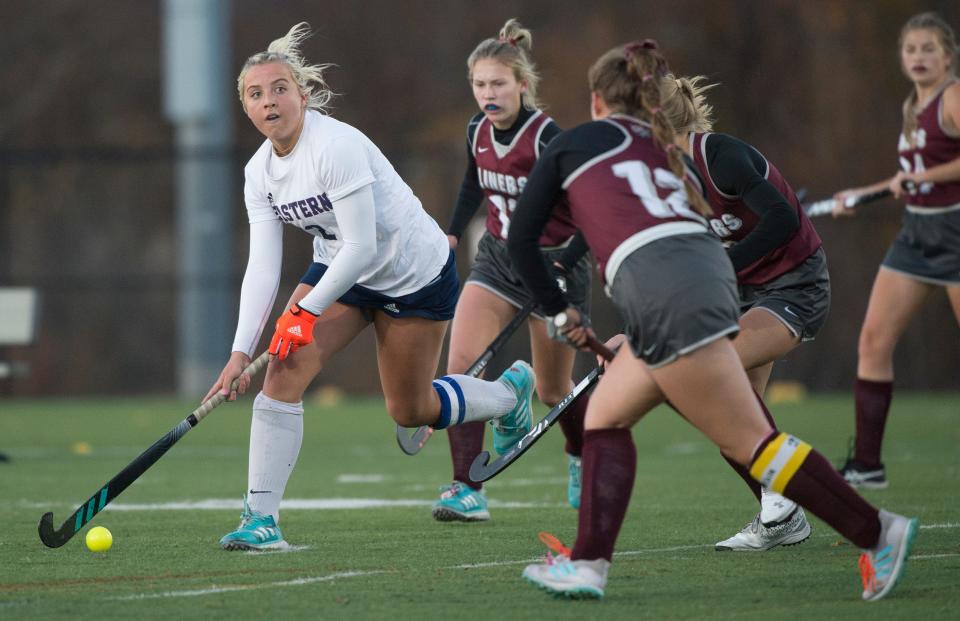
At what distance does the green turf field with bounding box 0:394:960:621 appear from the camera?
392cm

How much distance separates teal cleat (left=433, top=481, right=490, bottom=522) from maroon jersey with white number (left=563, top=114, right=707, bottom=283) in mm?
1953

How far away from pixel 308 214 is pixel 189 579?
4.25 feet

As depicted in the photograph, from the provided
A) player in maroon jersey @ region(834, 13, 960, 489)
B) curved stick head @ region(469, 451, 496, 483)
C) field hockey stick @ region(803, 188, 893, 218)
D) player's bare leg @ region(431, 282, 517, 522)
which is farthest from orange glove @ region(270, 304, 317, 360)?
player in maroon jersey @ region(834, 13, 960, 489)

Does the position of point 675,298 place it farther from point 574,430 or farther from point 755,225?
point 574,430

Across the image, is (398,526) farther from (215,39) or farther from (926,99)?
(215,39)

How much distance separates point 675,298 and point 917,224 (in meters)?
3.35

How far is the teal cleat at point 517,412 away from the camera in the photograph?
5922 millimetres

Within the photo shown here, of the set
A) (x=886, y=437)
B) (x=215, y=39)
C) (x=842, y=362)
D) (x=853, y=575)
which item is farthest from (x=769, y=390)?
(x=853, y=575)

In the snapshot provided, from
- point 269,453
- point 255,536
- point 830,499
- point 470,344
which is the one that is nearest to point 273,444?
point 269,453

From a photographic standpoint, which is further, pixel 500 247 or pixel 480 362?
pixel 500 247

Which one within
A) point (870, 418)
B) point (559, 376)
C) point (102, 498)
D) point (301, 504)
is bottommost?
point (301, 504)

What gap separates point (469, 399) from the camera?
5648 mm

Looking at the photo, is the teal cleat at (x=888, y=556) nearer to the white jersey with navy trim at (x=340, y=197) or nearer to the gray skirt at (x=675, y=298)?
the gray skirt at (x=675, y=298)

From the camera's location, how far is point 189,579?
4.36 meters
